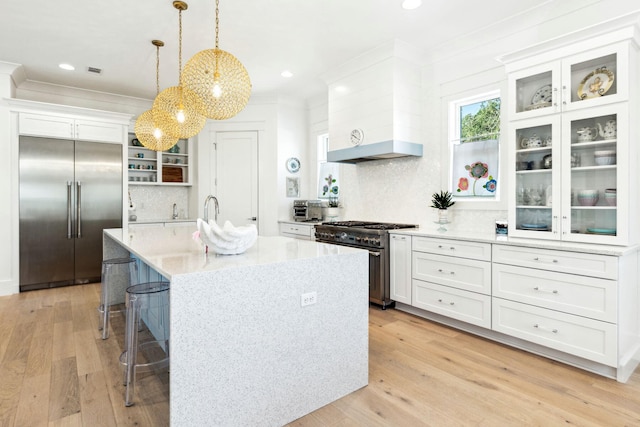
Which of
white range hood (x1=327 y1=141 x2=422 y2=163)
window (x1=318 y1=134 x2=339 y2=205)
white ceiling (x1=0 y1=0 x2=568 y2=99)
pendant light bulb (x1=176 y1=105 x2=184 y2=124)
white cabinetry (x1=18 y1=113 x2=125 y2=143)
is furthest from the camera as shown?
window (x1=318 y1=134 x2=339 y2=205)

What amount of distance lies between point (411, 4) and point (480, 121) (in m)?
1.41

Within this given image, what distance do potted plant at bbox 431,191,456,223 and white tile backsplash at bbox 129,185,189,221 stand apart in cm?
439

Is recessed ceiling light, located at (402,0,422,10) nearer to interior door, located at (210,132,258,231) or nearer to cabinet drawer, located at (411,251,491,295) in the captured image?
cabinet drawer, located at (411,251,491,295)

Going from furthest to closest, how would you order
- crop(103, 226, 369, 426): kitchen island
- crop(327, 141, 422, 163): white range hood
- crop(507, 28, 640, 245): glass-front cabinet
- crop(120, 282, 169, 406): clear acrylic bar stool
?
crop(327, 141, 422, 163): white range hood → crop(507, 28, 640, 245): glass-front cabinet → crop(120, 282, 169, 406): clear acrylic bar stool → crop(103, 226, 369, 426): kitchen island

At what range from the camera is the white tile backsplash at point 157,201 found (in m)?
5.88

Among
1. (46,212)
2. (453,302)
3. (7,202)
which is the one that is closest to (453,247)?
(453,302)

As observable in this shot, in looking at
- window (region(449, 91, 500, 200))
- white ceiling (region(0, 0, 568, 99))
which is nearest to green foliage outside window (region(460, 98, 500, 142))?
window (region(449, 91, 500, 200))

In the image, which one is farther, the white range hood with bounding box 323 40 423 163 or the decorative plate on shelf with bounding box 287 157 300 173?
the decorative plate on shelf with bounding box 287 157 300 173

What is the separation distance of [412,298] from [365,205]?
162 cm

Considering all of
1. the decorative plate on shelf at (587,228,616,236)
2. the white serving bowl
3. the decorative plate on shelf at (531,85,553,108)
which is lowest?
the decorative plate on shelf at (587,228,616,236)

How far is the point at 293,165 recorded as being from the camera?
589 centimetres

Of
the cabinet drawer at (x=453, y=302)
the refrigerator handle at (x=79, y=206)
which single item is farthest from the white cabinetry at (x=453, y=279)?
the refrigerator handle at (x=79, y=206)

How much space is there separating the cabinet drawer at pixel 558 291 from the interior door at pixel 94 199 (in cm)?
501

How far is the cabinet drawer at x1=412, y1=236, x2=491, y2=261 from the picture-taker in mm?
3025
